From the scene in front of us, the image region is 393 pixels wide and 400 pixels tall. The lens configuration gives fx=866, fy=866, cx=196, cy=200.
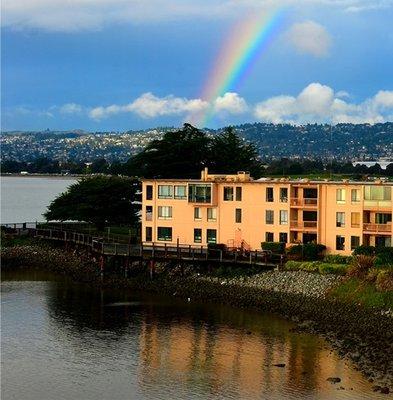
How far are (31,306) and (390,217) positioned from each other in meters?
23.8

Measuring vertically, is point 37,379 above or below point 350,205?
below

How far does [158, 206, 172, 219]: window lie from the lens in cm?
6525

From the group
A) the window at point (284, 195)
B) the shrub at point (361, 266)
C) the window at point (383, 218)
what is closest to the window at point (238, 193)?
the window at point (284, 195)

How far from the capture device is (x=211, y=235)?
208ft

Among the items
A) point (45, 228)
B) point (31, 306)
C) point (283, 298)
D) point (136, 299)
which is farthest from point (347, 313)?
point (45, 228)

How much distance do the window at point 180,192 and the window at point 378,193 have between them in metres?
14.1

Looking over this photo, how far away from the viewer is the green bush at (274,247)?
58.7 m

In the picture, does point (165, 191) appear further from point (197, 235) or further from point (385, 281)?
point (385, 281)

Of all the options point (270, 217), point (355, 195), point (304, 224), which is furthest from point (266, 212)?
point (355, 195)

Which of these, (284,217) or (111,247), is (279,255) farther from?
(111,247)

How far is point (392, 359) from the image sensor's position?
37.9m

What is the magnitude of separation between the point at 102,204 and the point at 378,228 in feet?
102

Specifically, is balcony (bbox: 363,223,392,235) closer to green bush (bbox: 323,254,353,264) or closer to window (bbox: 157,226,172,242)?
green bush (bbox: 323,254,353,264)

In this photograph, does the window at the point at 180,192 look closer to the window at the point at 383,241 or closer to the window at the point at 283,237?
the window at the point at 283,237
